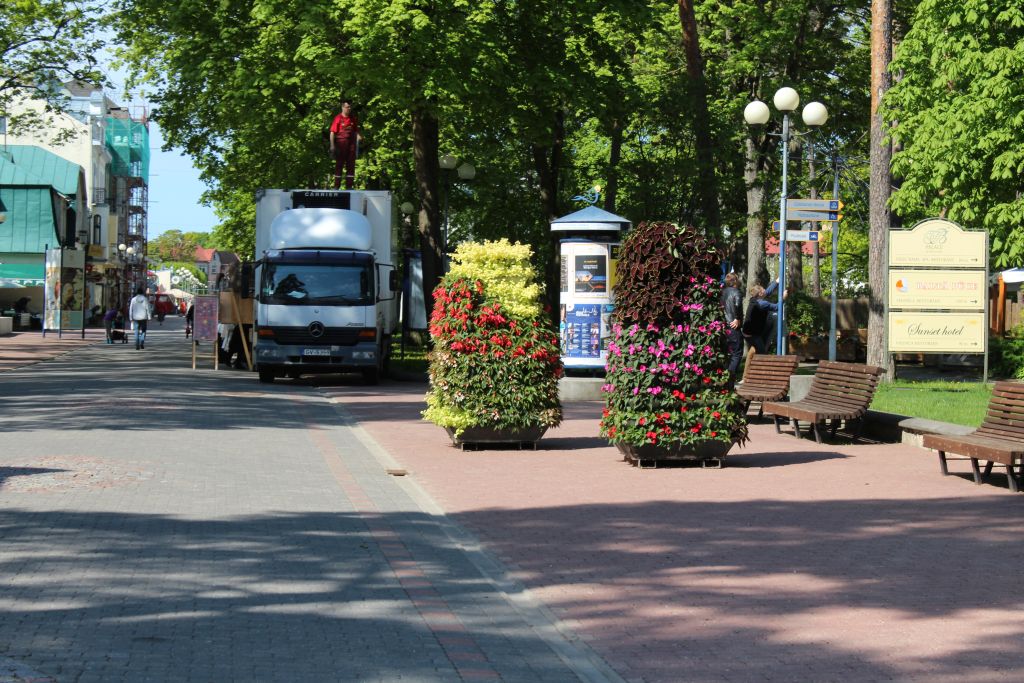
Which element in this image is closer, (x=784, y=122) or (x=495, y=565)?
(x=495, y=565)

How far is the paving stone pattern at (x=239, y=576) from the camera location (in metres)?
5.70

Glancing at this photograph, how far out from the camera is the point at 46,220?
6931cm

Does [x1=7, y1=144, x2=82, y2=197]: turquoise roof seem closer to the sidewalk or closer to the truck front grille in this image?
the sidewalk

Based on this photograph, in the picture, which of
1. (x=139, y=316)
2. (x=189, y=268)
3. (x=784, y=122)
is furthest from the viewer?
(x=189, y=268)

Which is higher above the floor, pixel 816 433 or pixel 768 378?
pixel 768 378

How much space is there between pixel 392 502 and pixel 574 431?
6590mm

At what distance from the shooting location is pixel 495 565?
8.05m

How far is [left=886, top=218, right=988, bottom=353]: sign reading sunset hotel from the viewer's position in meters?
19.0

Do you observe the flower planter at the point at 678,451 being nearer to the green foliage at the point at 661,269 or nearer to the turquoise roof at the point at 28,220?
the green foliage at the point at 661,269

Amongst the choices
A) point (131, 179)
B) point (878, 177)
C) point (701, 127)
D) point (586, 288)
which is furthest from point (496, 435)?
point (131, 179)

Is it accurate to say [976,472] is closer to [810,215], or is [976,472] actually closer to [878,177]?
[810,215]

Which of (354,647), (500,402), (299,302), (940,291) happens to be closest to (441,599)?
(354,647)

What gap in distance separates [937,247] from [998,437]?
8.09 meters

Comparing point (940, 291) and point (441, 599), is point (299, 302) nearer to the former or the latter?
point (940, 291)
